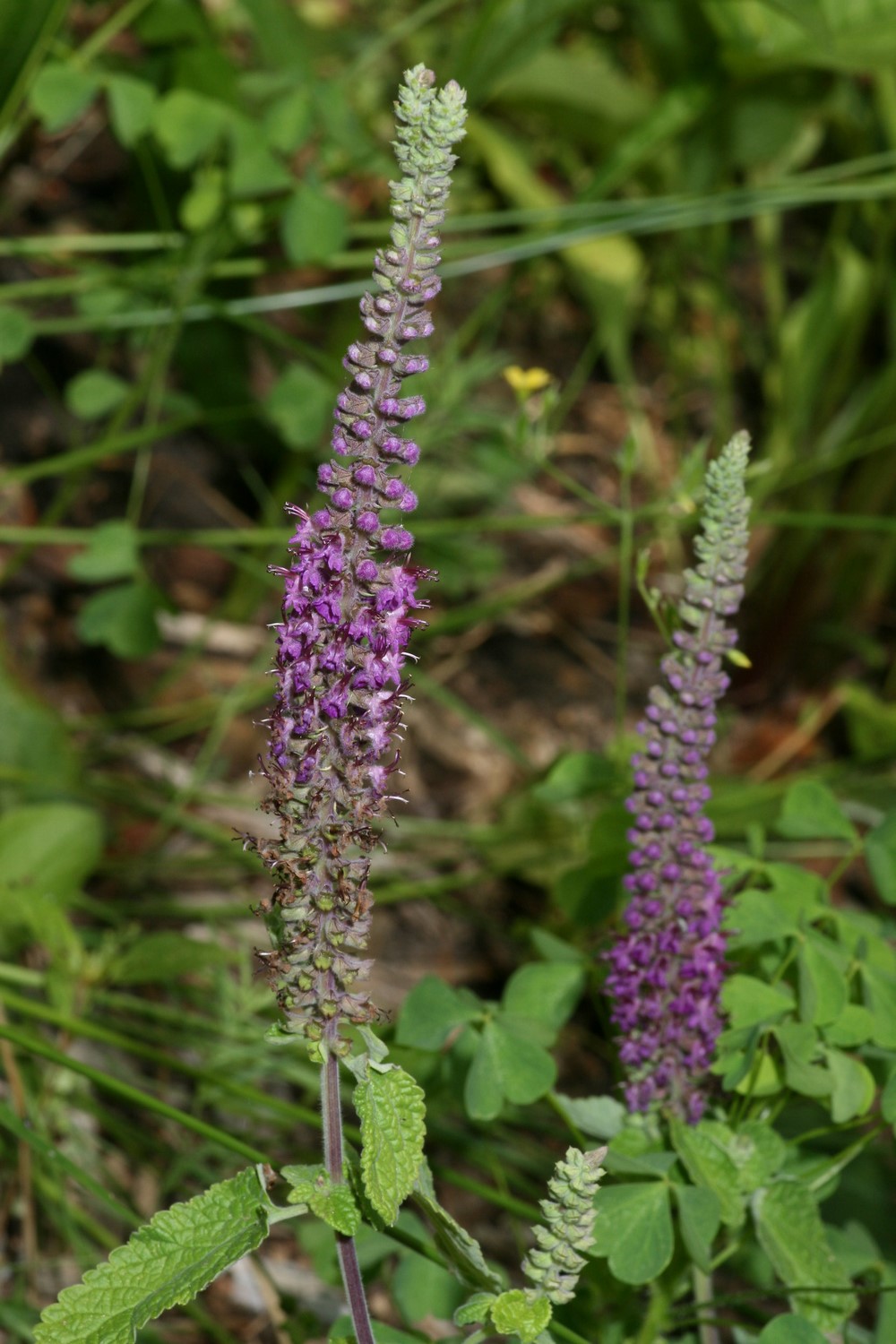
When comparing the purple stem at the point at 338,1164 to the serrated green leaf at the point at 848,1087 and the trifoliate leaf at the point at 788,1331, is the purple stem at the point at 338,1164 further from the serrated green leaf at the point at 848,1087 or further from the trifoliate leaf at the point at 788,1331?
the serrated green leaf at the point at 848,1087

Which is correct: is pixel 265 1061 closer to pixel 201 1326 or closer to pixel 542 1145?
pixel 201 1326

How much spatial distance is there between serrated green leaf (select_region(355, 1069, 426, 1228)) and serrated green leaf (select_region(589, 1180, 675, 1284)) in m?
0.30

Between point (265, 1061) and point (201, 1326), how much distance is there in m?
0.33

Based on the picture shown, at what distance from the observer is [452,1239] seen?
1085 millimetres

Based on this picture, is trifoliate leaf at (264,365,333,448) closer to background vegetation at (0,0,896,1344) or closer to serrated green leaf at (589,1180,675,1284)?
background vegetation at (0,0,896,1344)

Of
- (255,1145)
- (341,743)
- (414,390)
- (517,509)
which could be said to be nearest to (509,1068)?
(341,743)

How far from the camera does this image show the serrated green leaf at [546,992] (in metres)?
1.53

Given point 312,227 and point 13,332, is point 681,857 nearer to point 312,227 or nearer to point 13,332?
point 312,227

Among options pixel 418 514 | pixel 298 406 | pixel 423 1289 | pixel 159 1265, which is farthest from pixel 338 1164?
pixel 418 514

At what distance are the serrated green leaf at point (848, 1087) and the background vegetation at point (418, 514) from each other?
0.75ft

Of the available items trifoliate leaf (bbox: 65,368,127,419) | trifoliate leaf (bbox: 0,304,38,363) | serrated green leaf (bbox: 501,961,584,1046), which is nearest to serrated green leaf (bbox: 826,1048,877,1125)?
serrated green leaf (bbox: 501,961,584,1046)

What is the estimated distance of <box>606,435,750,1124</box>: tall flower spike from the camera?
4.05 feet

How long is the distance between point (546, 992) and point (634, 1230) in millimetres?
336

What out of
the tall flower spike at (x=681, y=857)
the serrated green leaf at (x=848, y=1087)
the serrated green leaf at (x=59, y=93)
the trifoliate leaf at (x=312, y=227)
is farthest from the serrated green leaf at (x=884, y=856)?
the serrated green leaf at (x=59, y=93)
